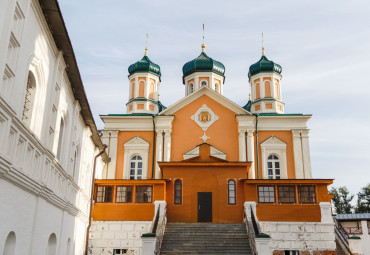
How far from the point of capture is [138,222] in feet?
59.8

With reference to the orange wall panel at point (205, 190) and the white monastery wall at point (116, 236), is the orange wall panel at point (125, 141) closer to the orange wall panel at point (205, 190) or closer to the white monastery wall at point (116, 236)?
the orange wall panel at point (205, 190)

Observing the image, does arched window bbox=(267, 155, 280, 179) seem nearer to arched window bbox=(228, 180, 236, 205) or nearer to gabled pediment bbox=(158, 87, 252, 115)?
gabled pediment bbox=(158, 87, 252, 115)

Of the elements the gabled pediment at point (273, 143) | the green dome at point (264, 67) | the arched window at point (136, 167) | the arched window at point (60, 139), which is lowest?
the arched window at point (60, 139)

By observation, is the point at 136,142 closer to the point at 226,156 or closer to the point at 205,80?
the point at 226,156

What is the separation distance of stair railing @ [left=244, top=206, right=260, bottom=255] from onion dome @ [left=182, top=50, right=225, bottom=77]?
1580cm

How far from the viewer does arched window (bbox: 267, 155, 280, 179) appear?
2509 cm

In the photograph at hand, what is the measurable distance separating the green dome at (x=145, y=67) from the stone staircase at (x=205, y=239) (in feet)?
50.4

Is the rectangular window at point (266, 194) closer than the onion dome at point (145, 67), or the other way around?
the rectangular window at point (266, 194)

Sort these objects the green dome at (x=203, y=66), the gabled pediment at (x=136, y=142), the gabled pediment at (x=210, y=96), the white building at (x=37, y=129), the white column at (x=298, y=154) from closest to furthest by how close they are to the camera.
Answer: the white building at (x=37, y=129) → the white column at (x=298, y=154) → the gabled pediment at (x=136, y=142) → the gabled pediment at (x=210, y=96) → the green dome at (x=203, y=66)

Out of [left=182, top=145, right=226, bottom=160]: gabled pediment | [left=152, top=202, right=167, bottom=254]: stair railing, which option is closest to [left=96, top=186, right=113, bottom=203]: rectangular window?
[left=152, top=202, right=167, bottom=254]: stair railing

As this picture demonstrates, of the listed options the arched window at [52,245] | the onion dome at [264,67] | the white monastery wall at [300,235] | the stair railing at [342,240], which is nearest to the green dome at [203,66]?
the onion dome at [264,67]

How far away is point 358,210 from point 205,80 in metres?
33.3

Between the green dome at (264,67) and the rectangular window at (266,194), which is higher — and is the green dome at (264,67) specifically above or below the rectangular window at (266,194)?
above

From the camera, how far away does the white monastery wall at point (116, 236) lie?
17641 mm
